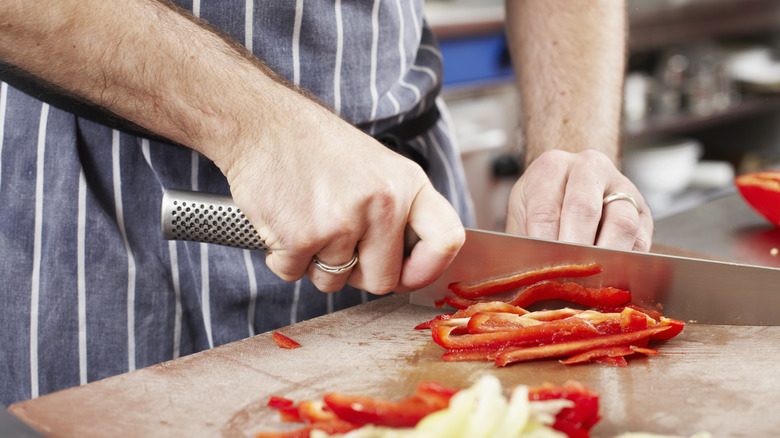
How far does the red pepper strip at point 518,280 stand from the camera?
1.29 metres

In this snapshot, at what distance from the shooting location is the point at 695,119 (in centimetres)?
478

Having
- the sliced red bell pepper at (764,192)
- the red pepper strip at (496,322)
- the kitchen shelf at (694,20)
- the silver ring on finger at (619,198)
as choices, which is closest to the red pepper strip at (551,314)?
the red pepper strip at (496,322)

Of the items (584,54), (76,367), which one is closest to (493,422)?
(76,367)

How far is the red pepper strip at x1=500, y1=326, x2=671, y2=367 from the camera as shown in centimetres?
112

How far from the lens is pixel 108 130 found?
4.37 ft

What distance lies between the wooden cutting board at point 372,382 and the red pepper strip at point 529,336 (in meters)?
0.04

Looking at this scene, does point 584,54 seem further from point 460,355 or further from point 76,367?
point 76,367

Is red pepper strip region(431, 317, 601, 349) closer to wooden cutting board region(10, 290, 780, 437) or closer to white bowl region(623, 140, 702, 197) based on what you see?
wooden cutting board region(10, 290, 780, 437)

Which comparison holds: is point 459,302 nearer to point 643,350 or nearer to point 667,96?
point 643,350

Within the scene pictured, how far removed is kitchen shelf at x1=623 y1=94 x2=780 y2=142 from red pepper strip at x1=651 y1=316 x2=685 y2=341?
3254 mm

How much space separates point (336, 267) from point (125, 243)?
0.48m

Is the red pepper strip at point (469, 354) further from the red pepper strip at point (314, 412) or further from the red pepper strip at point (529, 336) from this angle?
the red pepper strip at point (314, 412)

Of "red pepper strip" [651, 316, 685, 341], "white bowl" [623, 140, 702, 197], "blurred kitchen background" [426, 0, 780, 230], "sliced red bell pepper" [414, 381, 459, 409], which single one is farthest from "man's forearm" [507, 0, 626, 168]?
"white bowl" [623, 140, 702, 197]

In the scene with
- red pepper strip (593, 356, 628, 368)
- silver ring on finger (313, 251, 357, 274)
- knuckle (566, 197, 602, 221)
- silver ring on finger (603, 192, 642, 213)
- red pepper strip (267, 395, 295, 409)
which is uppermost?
silver ring on finger (603, 192, 642, 213)
